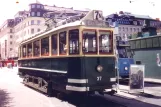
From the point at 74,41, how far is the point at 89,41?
605 mm

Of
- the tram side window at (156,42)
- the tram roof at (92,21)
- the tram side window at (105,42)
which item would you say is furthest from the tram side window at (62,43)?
the tram side window at (156,42)

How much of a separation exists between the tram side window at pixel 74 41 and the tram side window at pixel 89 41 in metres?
0.28

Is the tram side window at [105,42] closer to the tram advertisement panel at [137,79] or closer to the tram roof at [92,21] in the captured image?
the tram roof at [92,21]

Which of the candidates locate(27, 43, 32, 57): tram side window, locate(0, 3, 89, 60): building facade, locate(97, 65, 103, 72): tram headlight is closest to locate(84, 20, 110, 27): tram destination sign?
locate(97, 65, 103, 72): tram headlight

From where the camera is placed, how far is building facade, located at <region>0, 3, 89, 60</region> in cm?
7275

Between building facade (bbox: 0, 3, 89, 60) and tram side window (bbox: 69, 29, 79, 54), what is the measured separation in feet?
151

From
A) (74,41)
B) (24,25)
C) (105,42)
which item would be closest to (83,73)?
(74,41)

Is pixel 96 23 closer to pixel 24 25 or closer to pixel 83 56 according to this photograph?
pixel 83 56

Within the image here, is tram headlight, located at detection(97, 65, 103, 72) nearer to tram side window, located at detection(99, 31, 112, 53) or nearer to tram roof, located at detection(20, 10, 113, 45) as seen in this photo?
tram side window, located at detection(99, 31, 112, 53)

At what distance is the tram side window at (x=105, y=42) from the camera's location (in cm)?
1038

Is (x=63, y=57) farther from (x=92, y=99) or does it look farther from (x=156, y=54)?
(x=156, y=54)

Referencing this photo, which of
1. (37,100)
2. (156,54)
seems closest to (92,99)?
(37,100)

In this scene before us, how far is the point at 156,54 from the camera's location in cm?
1991

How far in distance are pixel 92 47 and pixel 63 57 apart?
1.26 m
